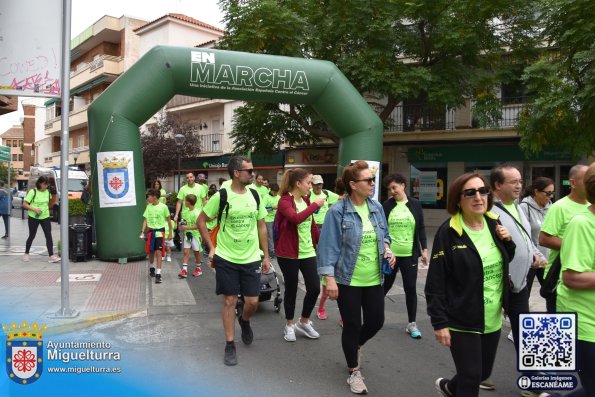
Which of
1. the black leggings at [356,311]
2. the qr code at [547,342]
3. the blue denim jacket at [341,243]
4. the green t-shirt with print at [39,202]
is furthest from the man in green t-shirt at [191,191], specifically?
the qr code at [547,342]

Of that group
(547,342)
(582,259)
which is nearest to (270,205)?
(547,342)

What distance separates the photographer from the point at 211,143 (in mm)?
29547

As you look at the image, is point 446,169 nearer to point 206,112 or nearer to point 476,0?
point 476,0

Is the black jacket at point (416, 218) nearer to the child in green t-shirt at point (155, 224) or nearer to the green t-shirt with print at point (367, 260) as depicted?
the green t-shirt with print at point (367, 260)

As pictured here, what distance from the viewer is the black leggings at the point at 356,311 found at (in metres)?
3.86

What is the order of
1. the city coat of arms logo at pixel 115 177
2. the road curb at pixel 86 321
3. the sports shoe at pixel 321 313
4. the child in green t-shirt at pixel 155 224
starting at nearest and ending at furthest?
the road curb at pixel 86 321 < the sports shoe at pixel 321 313 < the child in green t-shirt at pixel 155 224 < the city coat of arms logo at pixel 115 177

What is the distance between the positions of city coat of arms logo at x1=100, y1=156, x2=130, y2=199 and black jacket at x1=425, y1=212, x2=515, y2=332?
8.02 m

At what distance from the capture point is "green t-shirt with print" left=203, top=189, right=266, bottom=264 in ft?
15.0

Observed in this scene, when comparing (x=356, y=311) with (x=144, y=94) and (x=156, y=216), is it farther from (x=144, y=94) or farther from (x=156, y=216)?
(x=144, y=94)

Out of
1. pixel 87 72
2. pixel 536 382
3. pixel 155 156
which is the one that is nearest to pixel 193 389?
pixel 536 382

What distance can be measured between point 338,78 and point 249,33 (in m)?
3.95

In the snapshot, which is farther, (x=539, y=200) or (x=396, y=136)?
(x=396, y=136)

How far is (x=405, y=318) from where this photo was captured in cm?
612

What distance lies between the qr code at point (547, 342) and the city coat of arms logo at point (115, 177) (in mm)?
8371
